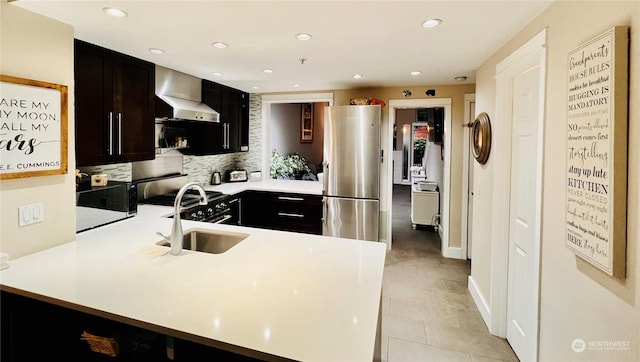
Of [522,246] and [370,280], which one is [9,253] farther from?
[522,246]

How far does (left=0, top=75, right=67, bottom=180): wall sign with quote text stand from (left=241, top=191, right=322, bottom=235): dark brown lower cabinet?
103 inches

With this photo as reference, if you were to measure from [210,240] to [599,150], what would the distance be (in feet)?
7.23

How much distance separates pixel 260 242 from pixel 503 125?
201cm

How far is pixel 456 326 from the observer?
271cm

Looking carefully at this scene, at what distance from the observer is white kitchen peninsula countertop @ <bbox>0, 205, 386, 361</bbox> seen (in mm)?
1094

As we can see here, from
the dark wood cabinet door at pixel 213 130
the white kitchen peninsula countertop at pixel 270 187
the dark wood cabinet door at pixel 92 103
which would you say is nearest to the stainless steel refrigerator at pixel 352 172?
the white kitchen peninsula countertop at pixel 270 187

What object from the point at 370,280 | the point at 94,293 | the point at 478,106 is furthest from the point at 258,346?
the point at 478,106

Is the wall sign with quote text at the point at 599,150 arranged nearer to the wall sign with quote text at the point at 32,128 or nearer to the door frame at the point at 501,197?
the door frame at the point at 501,197

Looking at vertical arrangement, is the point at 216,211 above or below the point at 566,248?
below

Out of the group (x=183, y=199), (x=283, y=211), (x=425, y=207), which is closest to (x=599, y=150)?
(x=183, y=199)

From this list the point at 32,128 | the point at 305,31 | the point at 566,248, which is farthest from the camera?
the point at 305,31

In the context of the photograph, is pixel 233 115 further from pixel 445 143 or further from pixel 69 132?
pixel 445 143

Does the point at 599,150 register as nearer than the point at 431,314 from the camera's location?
Yes

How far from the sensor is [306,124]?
704 cm
